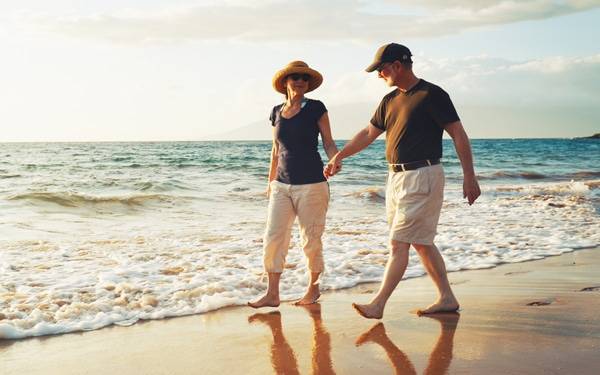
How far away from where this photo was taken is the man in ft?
13.1

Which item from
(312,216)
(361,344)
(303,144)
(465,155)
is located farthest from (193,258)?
(465,155)

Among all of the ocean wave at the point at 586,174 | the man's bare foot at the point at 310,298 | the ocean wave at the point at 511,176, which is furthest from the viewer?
the ocean wave at the point at 586,174

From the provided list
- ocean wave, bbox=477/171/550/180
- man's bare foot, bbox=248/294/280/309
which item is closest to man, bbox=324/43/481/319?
man's bare foot, bbox=248/294/280/309

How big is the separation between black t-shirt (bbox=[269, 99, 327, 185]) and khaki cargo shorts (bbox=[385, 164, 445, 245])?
0.74 metres

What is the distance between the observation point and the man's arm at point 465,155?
13.0 ft

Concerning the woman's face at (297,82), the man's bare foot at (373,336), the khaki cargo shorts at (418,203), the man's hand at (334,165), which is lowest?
the man's bare foot at (373,336)

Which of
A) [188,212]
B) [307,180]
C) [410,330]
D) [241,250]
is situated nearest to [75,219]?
[188,212]

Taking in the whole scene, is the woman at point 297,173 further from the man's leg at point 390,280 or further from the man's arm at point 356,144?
the man's leg at point 390,280

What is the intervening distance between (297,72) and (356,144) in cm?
71

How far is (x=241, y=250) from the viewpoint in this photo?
24.4 feet

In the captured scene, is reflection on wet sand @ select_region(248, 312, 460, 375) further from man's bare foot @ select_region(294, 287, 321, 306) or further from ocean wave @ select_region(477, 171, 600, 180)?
ocean wave @ select_region(477, 171, 600, 180)

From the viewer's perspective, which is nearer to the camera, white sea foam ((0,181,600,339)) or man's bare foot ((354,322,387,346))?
man's bare foot ((354,322,387,346))

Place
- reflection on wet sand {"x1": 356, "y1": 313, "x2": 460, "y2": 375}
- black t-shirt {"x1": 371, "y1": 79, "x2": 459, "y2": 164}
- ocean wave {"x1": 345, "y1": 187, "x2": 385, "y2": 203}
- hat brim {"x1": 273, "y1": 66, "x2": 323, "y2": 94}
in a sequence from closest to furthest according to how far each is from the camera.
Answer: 1. reflection on wet sand {"x1": 356, "y1": 313, "x2": 460, "y2": 375}
2. black t-shirt {"x1": 371, "y1": 79, "x2": 459, "y2": 164}
3. hat brim {"x1": 273, "y1": 66, "x2": 323, "y2": 94}
4. ocean wave {"x1": 345, "y1": 187, "x2": 385, "y2": 203}

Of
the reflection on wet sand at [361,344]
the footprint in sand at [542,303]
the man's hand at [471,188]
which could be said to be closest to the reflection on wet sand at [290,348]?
the reflection on wet sand at [361,344]
